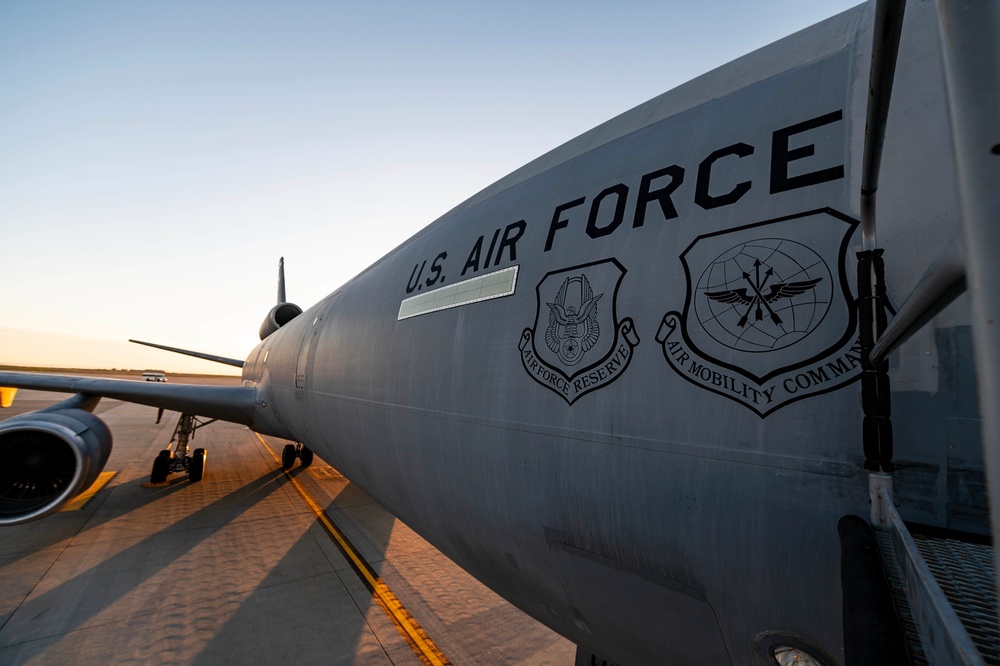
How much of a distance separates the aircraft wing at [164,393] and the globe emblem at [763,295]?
11.4 metres

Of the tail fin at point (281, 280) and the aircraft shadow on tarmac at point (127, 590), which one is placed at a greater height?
the tail fin at point (281, 280)

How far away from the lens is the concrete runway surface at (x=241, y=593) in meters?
5.43

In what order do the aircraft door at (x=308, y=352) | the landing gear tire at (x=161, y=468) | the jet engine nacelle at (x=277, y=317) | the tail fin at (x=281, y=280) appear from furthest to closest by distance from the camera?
1. the tail fin at (x=281, y=280)
2. the jet engine nacelle at (x=277, y=317)
3. the landing gear tire at (x=161, y=468)
4. the aircraft door at (x=308, y=352)

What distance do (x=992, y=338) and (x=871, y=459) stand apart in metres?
1.29

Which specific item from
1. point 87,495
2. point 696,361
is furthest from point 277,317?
point 696,361

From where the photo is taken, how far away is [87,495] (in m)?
11.4

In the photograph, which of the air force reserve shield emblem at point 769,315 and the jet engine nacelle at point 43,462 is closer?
the air force reserve shield emblem at point 769,315

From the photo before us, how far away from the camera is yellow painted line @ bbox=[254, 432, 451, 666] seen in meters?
5.41

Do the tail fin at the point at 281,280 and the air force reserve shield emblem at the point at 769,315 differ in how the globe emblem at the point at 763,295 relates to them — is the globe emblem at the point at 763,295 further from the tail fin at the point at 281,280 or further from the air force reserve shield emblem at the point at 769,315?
the tail fin at the point at 281,280

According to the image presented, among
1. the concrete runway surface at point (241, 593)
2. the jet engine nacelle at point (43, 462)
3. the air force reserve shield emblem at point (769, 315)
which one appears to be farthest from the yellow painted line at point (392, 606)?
the air force reserve shield emblem at point (769, 315)

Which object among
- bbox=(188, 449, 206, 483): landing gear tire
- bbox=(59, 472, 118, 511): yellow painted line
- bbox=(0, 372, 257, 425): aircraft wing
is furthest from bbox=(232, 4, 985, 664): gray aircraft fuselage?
bbox=(188, 449, 206, 483): landing gear tire

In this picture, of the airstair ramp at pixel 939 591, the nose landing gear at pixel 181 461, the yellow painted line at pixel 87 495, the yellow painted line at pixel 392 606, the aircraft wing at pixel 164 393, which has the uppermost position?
the airstair ramp at pixel 939 591

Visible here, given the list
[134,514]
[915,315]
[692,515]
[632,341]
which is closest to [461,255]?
[632,341]

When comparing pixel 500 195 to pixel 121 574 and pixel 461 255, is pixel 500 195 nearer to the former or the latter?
pixel 461 255
